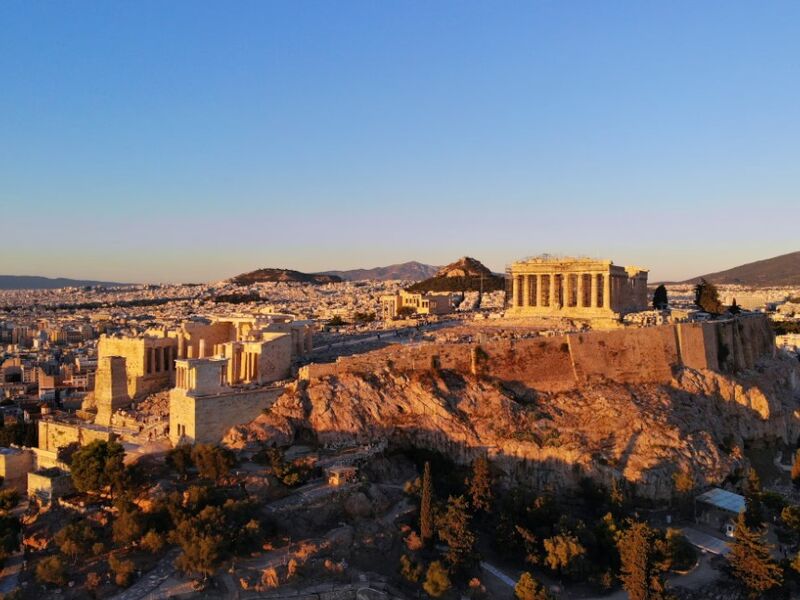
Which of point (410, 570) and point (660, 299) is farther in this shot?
point (660, 299)

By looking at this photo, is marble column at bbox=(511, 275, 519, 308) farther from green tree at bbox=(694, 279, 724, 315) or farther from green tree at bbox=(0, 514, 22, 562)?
green tree at bbox=(0, 514, 22, 562)

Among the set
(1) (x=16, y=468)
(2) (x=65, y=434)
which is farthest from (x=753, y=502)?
(1) (x=16, y=468)

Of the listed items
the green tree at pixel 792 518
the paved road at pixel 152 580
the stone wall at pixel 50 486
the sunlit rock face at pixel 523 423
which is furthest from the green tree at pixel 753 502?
the stone wall at pixel 50 486

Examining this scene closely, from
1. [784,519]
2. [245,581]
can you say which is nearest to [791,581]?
[784,519]

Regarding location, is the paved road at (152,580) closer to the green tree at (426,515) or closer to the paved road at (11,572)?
the paved road at (11,572)

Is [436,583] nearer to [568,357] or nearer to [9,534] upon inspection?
[9,534]

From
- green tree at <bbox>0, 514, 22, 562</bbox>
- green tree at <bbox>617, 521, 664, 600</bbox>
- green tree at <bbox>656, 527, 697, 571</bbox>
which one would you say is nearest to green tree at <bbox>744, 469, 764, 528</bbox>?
green tree at <bbox>656, 527, 697, 571</bbox>
